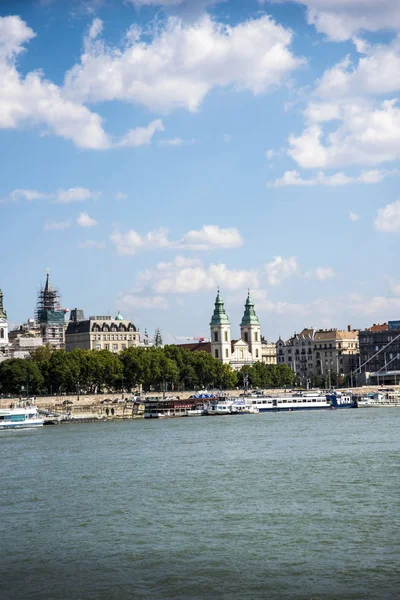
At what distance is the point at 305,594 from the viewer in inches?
778

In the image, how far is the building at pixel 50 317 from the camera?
160m

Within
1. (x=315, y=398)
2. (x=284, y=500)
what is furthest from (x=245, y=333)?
(x=284, y=500)

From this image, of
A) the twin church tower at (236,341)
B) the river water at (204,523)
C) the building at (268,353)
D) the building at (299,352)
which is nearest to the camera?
the river water at (204,523)

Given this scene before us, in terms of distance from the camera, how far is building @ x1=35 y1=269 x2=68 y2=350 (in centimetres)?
15988

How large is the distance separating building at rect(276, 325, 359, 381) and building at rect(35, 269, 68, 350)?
3684 cm

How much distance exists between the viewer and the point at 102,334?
509 ft

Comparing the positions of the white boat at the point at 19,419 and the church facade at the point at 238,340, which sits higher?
the church facade at the point at 238,340

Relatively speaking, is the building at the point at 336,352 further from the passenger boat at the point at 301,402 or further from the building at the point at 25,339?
the passenger boat at the point at 301,402

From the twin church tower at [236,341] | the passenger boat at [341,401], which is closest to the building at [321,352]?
the twin church tower at [236,341]

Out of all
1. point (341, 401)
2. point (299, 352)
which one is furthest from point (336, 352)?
point (341, 401)

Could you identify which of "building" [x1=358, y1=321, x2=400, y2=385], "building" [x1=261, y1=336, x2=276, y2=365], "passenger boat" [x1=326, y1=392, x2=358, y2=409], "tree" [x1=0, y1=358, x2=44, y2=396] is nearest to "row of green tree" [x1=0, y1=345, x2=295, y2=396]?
"tree" [x1=0, y1=358, x2=44, y2=396]

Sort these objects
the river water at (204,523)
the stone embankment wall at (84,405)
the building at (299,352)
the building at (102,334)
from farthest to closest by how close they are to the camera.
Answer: the building at (299,352) < the building at (102,334) < the stone embankment wall at (84,405) < the river water at (204,523)

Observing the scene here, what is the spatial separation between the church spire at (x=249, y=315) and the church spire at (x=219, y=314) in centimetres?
803

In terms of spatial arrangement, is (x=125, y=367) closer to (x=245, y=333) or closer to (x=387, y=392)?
(x=387, y=392)
